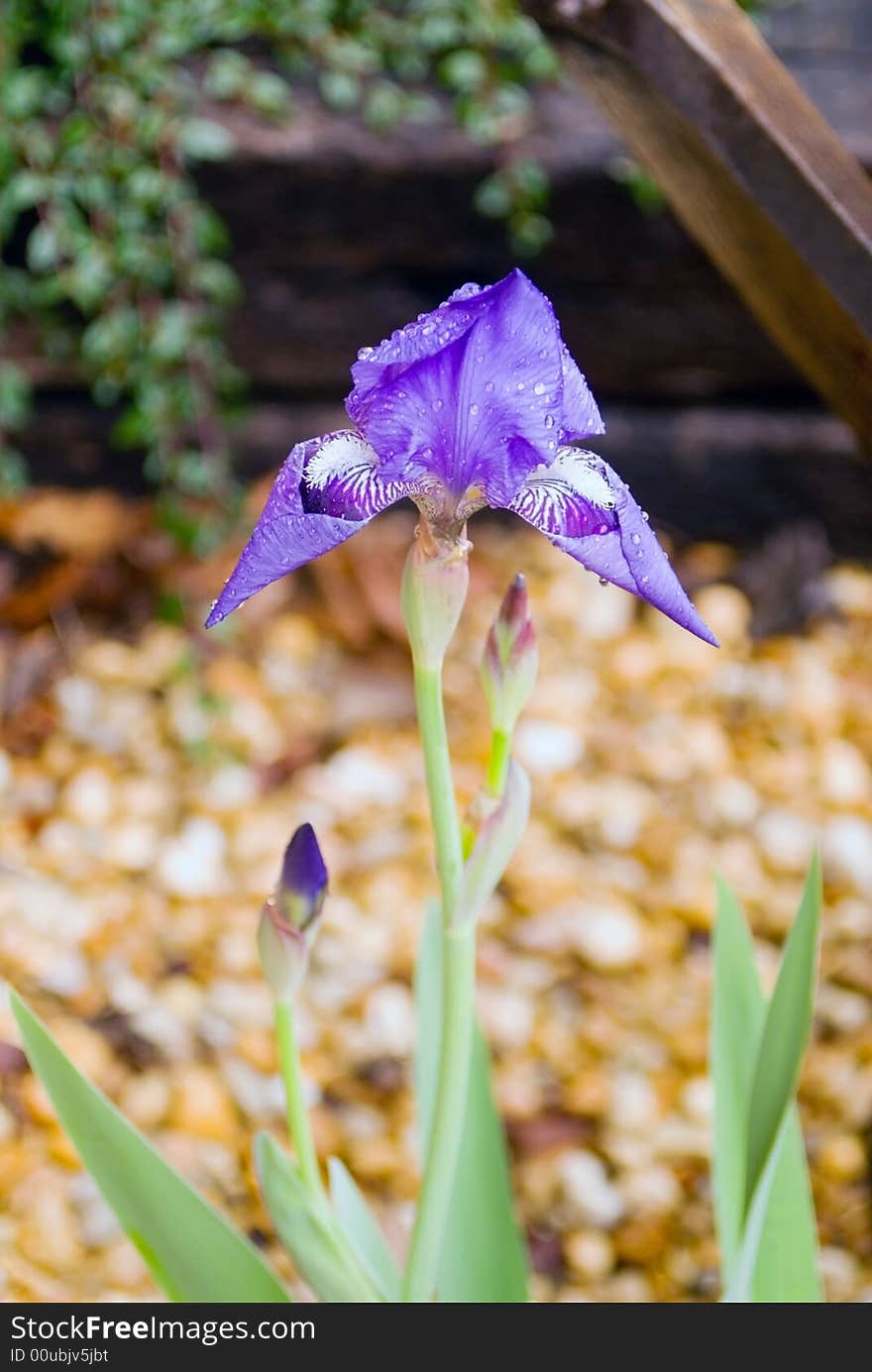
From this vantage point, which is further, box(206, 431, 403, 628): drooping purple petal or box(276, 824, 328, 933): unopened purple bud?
box(276, 824, 328, 933): unopened purple bud

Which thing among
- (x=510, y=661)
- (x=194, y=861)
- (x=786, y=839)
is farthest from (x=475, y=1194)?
(x=786, y=839)

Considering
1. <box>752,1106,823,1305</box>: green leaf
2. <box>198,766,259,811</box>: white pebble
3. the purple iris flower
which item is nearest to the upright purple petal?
the purple iris flower

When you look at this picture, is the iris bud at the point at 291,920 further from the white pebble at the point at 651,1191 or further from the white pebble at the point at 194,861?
the white pebble at the point at 194,861

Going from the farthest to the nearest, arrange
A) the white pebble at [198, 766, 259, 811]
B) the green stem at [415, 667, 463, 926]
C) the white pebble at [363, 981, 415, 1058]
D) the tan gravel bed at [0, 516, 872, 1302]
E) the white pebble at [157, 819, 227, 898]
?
the white pebble at [198, 766, 259, 811] < the white pebble at [157, 819, 227, 898] < the white pebble at [363, 981, 415, 1058] < the tan gravel bed at [0, 516, 872, 1302] < the green stem at [415, 667, 463, 926]

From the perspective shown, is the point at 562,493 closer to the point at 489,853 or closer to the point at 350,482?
the point at 350,482

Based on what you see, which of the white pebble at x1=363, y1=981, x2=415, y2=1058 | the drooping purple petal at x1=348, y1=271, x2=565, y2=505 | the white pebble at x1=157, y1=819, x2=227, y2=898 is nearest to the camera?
the drooping purple petal at x1=348, y1=271, x2=565, y2=505

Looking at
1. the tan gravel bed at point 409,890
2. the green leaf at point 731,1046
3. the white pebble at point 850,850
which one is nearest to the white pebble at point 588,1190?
the tan gravel bed at point 409,890

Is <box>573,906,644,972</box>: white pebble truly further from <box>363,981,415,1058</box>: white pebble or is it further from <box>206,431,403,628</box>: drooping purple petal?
<box>206,431,403,628</box>: drooping purple petal

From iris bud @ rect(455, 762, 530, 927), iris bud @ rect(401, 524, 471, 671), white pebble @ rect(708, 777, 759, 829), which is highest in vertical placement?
iris bud @ rect(401, 524, 471, 671)
